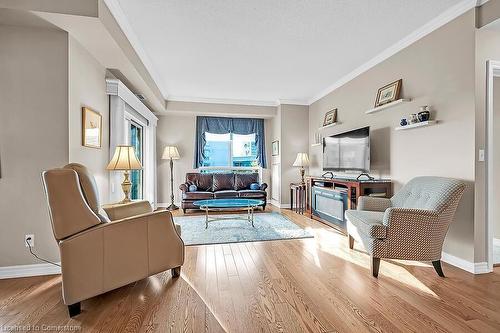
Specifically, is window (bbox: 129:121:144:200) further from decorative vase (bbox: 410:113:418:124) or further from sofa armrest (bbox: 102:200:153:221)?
decorative vase (bbox: 410:113:418:124)

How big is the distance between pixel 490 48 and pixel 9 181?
4.63 m

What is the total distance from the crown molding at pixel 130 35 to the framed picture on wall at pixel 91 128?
950mm

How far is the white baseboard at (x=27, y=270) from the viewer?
91.4 inches

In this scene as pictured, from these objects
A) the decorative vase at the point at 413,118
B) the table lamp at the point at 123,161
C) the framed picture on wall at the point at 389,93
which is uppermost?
the framed picture on wall at the point at 389,93

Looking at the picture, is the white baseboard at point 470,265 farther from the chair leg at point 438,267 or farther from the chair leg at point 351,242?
the chair leg at point 351,242

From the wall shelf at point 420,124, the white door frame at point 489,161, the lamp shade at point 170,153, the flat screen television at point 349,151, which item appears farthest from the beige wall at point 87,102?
the white door frame at point 489,161

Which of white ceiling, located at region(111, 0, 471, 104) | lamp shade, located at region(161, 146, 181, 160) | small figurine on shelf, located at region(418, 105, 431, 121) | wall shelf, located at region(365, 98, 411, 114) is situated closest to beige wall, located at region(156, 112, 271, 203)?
lamp shade, located at region(161, 146, 181, 160)

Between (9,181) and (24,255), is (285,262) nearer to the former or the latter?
(24,255)

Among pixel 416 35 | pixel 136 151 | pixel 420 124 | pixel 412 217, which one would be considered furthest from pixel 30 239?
pixel 416 35

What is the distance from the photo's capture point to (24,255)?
2361 millimetres

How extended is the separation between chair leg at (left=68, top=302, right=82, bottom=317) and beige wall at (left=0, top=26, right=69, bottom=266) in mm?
939

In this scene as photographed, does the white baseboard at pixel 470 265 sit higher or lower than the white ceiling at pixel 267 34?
lower

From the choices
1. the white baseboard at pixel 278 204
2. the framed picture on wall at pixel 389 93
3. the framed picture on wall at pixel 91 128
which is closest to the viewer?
the framed picture on wall at pixel 91 128

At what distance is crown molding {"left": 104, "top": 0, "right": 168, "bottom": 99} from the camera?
95.7 inches
